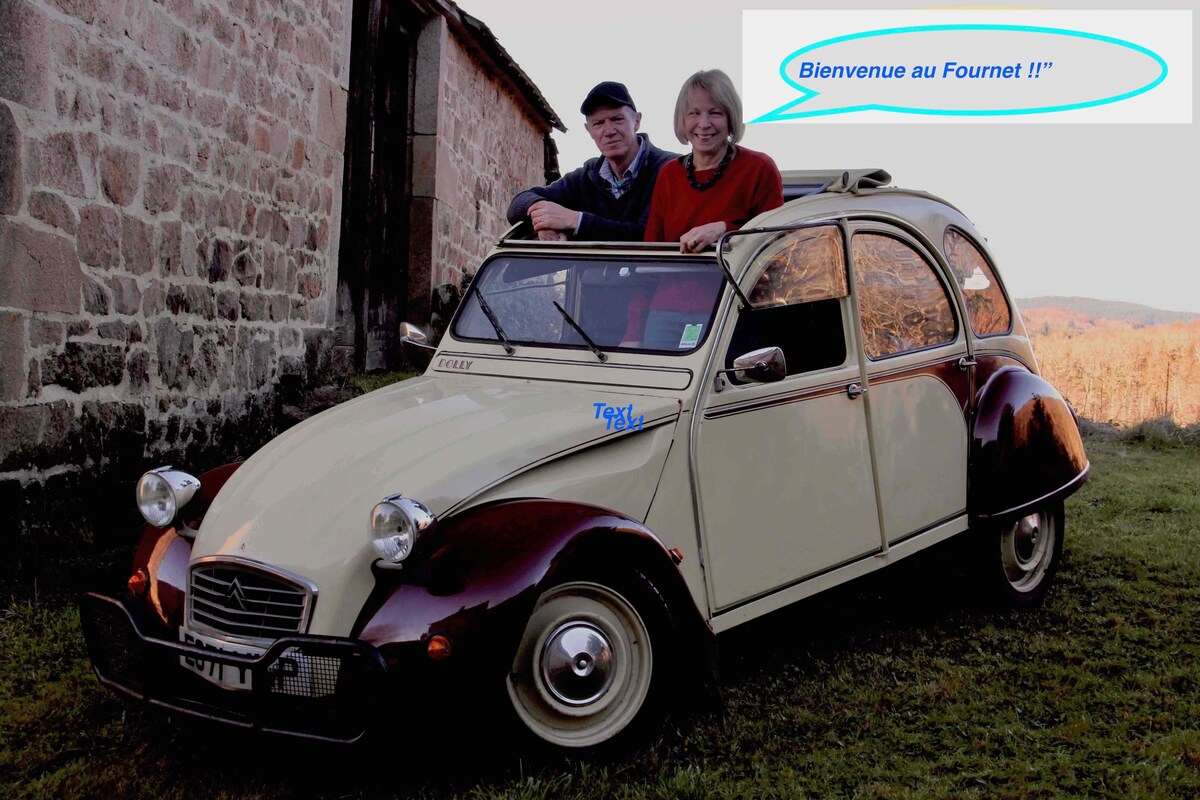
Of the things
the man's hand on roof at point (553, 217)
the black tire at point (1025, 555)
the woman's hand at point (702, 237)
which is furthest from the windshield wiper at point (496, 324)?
the black tire at point (1025, 555)

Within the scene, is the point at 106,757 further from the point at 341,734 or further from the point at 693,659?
the point at 693,659

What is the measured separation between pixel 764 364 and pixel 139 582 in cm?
218

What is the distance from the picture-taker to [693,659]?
3.47m

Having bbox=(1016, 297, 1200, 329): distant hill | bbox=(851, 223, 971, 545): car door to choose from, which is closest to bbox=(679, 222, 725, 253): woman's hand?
bbox=(851, 223, 971, 545): car door

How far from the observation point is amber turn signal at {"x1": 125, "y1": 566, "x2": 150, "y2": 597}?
138 inches

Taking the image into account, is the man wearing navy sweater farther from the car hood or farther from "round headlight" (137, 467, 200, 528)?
"round headlight" (137, 467, 200, 528)

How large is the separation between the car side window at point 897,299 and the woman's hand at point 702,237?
76cm

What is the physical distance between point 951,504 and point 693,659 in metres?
1.94

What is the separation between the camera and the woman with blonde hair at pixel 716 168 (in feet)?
14.7

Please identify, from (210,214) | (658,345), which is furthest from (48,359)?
(658,345)

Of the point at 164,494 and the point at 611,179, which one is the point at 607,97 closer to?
the point at 611,179

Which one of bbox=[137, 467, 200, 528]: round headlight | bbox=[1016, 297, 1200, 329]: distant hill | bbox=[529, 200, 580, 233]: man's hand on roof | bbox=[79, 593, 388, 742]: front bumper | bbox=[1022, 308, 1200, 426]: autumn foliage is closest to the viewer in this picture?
bbox=[79, 593, 388, 742]: front bumper

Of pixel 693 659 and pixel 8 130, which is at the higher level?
pixel 8 130

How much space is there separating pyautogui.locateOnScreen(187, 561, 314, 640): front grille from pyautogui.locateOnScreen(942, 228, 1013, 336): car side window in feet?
11.5
